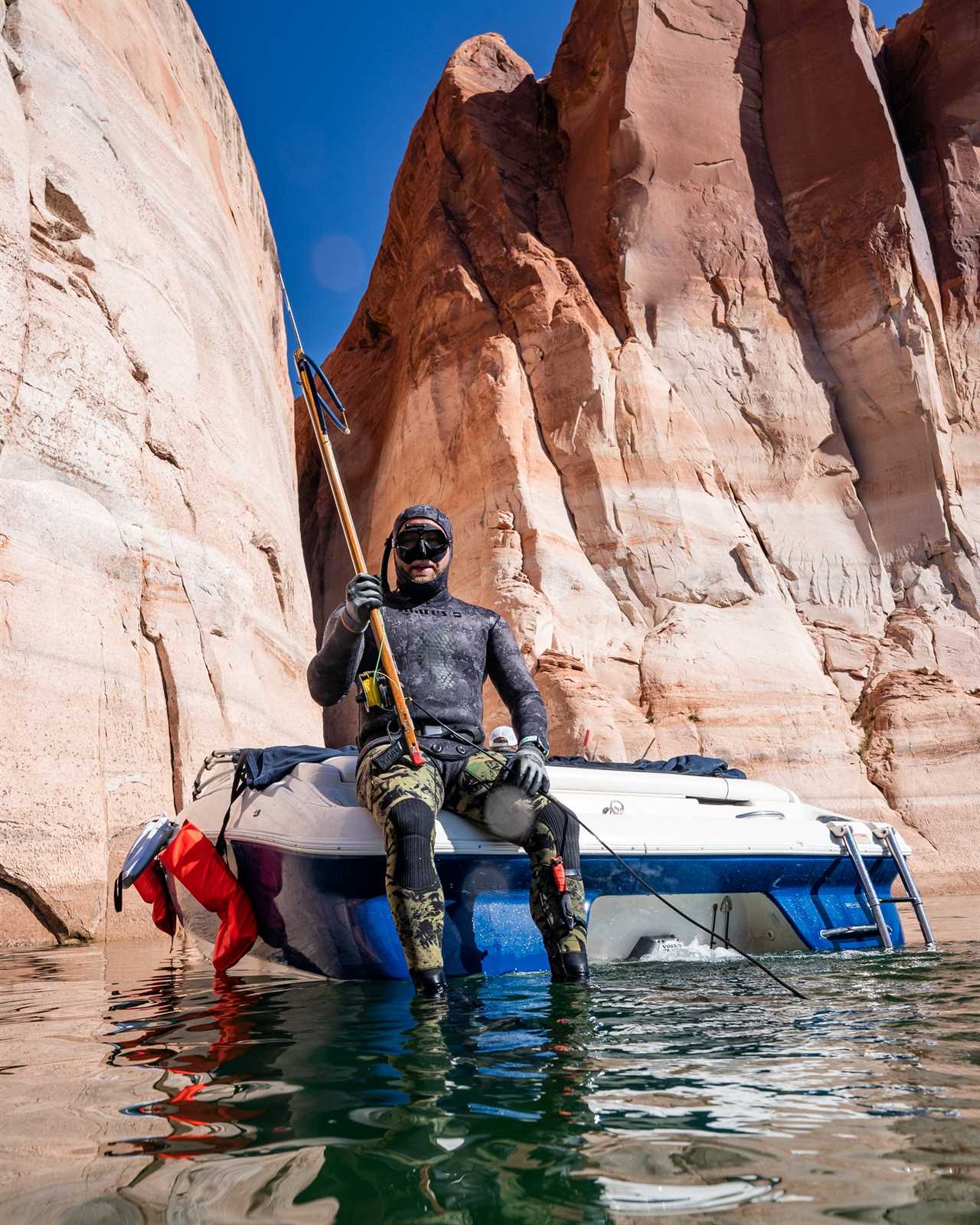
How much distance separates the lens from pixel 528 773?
10.6 feet

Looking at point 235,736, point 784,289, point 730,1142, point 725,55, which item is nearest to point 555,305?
point 784,289

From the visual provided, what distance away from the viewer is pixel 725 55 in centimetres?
2025

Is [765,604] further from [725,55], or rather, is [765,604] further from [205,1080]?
[205,1080]

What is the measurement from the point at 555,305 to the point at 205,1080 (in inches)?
662

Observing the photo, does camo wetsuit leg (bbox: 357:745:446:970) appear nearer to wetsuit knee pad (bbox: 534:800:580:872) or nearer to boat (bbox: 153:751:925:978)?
boat (bbox: 153:751:925:978)

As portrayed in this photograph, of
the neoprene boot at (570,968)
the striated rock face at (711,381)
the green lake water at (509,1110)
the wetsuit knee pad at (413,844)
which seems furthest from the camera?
the striated rock face at (711,381)

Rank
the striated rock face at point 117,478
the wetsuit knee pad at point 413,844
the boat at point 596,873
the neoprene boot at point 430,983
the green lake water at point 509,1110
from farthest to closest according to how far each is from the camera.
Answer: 1. the striated rock face at point 117,478
2. the boat at point 596,873
3. the wetsuit knee pad at point 413,844
4. the neoprene boot at point 430,983
5. the green lake water at point 509,1110

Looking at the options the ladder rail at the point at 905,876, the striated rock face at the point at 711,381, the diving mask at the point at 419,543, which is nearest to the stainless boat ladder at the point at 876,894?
the ladder rail at the point at 905,876

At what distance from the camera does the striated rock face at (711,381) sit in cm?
1448

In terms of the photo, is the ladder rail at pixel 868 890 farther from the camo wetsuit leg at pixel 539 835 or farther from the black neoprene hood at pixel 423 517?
the black neoprene hood at pixel 423 517

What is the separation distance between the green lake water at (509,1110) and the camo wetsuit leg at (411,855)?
0.71ft

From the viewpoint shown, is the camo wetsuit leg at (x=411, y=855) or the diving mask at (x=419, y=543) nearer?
the camo wetsuit leg at (x=411, y=855)

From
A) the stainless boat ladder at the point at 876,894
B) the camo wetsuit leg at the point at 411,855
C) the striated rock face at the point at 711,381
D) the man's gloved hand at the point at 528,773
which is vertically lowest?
the stainless boat ladder at the point at 876,894

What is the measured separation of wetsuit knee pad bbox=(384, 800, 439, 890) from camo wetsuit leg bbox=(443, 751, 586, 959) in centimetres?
35
